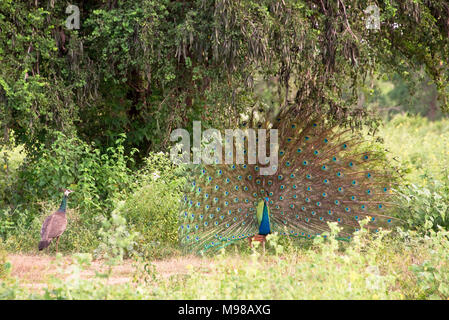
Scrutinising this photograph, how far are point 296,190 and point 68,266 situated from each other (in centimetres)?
325

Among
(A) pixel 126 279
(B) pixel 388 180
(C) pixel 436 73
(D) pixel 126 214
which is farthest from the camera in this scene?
(C) pixel 436 73

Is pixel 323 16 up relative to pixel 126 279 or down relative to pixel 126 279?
up

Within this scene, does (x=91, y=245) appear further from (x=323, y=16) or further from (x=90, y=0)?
(x=323, y=16)

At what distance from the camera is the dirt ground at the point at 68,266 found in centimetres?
719

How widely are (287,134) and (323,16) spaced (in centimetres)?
242

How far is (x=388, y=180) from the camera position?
28.7ft

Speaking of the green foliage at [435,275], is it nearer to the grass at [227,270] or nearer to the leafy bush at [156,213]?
the grass at [227,270]

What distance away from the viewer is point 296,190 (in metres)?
8.69

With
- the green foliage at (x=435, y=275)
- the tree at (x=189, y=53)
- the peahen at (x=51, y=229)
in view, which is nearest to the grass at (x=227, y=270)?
Answer: the green foliage at (x=435, y=275)

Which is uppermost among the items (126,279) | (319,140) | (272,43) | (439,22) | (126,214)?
(439,22)

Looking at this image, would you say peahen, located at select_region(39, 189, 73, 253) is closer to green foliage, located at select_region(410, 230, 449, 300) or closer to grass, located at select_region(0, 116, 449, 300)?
grass, located at select_region(0, 116, 449, 300)

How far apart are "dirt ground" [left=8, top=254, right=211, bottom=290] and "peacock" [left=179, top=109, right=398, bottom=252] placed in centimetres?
60

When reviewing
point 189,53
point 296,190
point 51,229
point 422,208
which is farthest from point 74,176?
point 422,208

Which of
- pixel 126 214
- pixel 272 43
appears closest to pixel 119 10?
pixel 272 43
